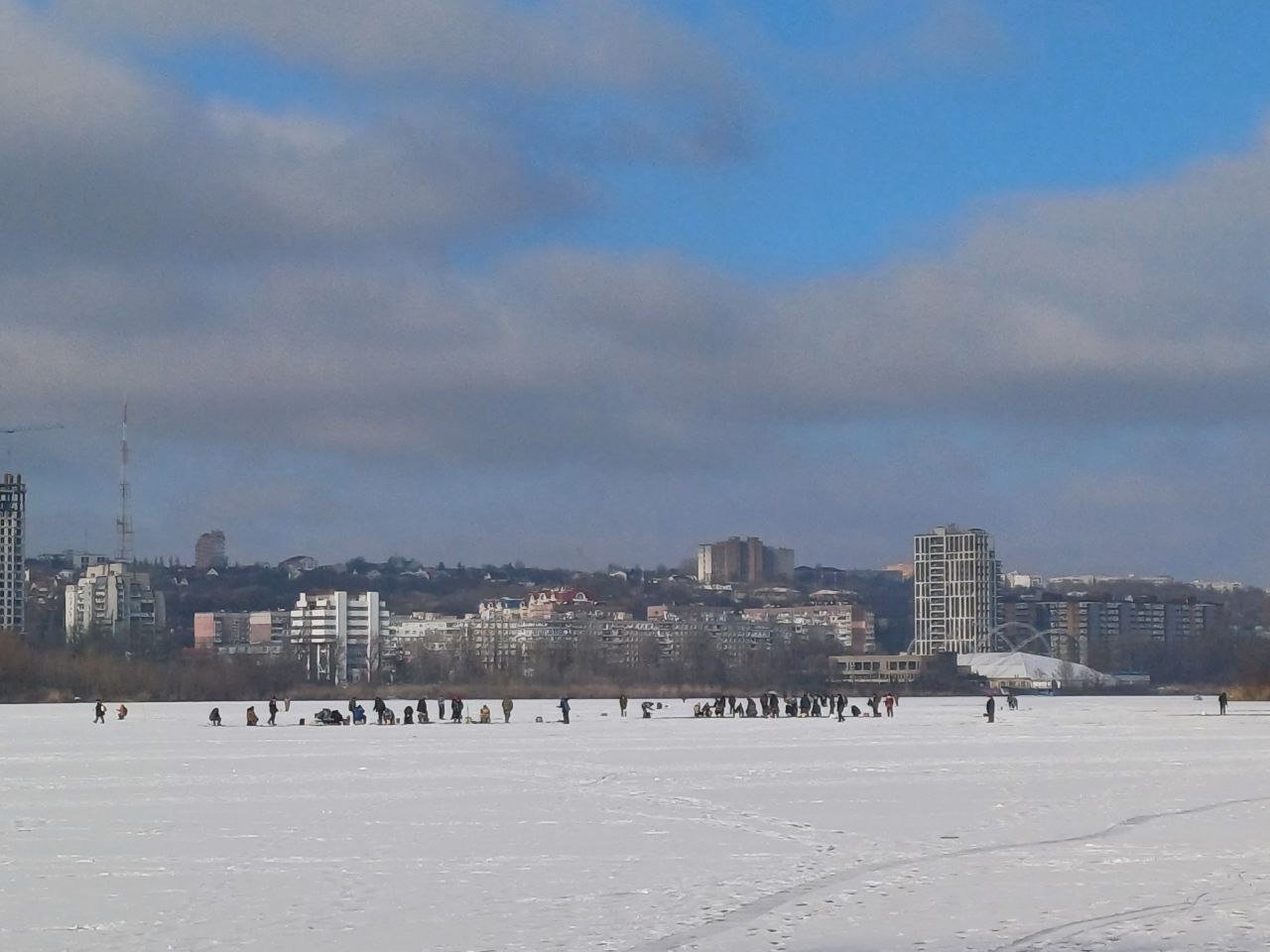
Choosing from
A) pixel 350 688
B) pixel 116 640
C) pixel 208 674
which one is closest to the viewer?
pixel 208 674

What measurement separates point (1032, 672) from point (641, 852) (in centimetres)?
16511

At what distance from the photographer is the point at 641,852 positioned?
17.4m

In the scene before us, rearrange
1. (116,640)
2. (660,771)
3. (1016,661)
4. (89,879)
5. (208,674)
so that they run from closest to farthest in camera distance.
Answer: (89,879) → (660,771) → (208,674) → (116,640) → (1016,661)

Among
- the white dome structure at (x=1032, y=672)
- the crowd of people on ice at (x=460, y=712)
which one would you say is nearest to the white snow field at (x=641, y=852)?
the crowd of people on ice at (x=460, y=712)

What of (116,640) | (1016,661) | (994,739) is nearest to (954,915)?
(994,739)

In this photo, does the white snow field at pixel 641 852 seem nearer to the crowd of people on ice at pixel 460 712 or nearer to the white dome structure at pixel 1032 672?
the crowd of people on ice at pixel 460 712

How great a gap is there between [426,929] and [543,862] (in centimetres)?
389

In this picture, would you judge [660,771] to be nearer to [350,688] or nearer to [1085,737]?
[1085,737]

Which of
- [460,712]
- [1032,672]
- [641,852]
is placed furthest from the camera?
[1032,672]

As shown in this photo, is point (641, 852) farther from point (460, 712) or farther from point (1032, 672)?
point (1032, 672)

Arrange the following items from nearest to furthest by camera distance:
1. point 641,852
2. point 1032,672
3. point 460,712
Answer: point 641,852
point 460,712
point 1032,672

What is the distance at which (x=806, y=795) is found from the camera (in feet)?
79.5

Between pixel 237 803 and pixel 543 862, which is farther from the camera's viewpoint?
pixel 237 803

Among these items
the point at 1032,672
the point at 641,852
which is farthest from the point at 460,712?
the point at 1032,672
